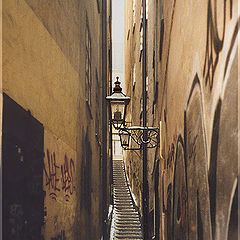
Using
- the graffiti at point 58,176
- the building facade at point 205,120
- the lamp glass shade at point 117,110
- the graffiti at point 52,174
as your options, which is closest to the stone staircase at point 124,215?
the lamp glass shade at point 117,110

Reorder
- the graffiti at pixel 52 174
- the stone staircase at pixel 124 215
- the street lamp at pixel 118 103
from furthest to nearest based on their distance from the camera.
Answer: the stone staircase at pixel 124 215 → the street lamp at pixel 118 103 → the graffiti at pixel 52 174

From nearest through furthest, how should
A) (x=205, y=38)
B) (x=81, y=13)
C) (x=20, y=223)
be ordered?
(x=20, y=223)
(x=205, y=38)
(x=81, y=13)

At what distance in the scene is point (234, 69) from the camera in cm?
256

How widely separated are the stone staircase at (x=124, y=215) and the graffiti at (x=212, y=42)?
12.6 m

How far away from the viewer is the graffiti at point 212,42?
9.53 ft

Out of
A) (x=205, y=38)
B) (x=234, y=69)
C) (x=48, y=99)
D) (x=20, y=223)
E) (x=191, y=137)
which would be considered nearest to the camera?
(x=234, y=69)

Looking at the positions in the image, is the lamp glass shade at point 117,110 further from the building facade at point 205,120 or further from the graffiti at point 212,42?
the graffiti at point 212,42

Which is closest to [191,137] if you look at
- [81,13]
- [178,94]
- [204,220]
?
[204,220]

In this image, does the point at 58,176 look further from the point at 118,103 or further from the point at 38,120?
the point at 118,103

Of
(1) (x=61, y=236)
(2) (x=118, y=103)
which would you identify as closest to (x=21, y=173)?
(1) (x=61, y=236)

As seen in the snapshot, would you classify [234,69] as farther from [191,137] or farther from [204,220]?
[191,137]

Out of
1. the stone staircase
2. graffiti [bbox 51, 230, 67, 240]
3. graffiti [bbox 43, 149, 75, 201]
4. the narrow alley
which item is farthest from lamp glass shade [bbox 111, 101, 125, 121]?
the stone staircase

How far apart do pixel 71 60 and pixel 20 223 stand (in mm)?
3064

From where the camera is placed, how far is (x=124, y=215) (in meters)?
19.0
